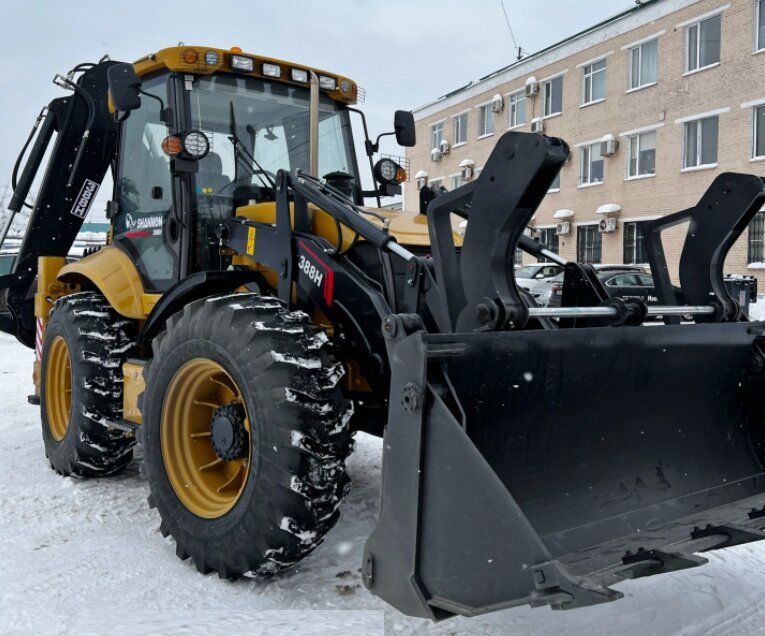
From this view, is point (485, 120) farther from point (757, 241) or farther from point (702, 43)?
point (757, 241)

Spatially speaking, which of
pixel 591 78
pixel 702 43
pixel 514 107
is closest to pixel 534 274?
pixel 702 43

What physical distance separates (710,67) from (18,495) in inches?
897

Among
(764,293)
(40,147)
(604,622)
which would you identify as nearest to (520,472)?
(604,622)

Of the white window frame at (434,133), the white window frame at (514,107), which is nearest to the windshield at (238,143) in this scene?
the white window frame at (514,107)

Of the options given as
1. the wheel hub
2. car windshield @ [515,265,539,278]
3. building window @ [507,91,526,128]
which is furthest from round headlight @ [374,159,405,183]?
building window @ [507,91,526,128]

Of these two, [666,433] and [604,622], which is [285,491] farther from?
[666,433]

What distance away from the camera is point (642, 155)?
25.2 metres

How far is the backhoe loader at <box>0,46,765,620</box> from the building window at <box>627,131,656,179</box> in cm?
2123

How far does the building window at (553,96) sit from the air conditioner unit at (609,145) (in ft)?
10.5

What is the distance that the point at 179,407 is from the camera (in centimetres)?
410

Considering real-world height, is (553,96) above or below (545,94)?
below

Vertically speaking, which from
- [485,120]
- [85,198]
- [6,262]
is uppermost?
[485,120]

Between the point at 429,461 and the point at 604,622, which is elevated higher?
the point at 429,461

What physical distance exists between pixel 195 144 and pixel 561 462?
103 inches
